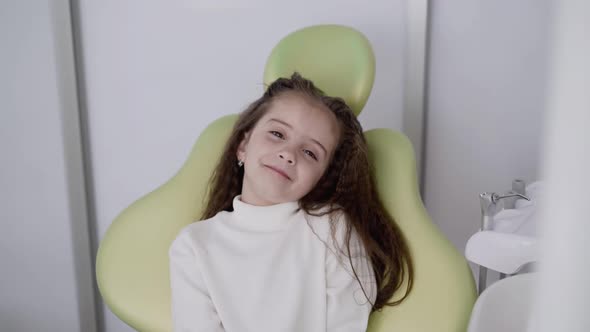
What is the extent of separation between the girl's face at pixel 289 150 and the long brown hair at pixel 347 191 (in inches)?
1.3

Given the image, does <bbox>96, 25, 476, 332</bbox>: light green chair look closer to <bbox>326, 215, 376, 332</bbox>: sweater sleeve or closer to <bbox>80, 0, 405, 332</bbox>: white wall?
<bbox>326, 215, 376, 332</bbox>: sweater sleeve

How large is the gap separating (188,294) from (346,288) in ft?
0.87

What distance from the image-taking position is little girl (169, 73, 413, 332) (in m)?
0.80

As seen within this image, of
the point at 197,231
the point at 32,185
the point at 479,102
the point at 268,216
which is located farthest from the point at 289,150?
the point at 32,185

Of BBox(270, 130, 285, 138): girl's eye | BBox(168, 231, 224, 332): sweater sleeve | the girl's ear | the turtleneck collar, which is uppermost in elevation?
BBox(270, 130, 285, 138): girl's eye

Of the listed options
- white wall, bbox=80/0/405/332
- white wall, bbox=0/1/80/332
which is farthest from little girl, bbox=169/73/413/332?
white wall, bbox=0/1/80/332

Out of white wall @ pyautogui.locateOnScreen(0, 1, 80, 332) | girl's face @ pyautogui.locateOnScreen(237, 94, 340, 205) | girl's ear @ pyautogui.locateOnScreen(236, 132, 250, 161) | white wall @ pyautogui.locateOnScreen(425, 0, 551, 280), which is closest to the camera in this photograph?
girl's face @ pyautogui.locateOnScreen(237, 94, 340, 205)

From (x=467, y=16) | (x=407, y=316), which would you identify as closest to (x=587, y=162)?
(x=407, y=316)

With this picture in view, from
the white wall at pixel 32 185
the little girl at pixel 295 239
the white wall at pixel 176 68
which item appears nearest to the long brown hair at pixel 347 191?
the little girl at pixel 295 239

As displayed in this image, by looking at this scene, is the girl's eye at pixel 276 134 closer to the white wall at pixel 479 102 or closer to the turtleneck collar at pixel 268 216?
Answer: the turtleneck collar at pixel 268 216

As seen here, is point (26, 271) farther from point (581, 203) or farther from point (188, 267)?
point (581, 203)

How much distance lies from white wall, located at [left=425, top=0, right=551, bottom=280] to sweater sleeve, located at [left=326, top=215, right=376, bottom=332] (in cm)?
57

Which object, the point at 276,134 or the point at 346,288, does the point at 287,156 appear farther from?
the point at 346,288

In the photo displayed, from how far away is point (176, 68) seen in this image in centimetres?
136
